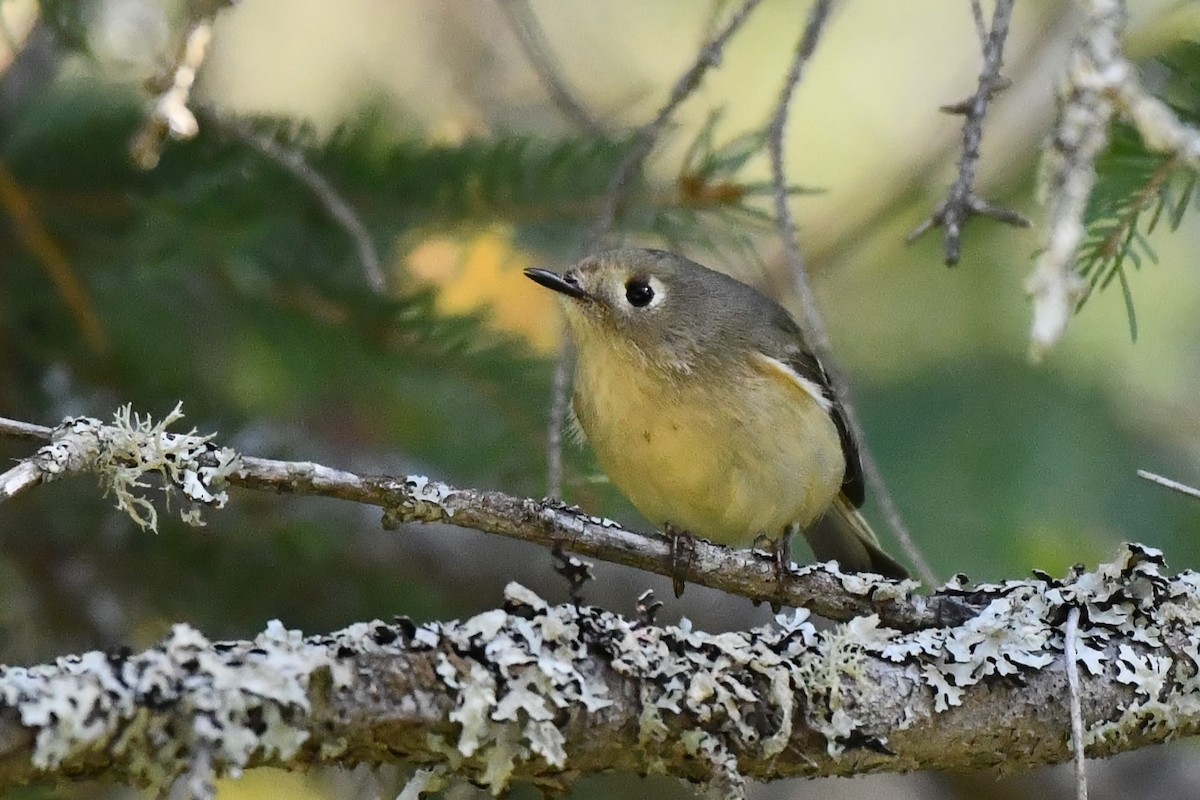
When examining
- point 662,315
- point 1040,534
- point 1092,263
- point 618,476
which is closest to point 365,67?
point 662,315

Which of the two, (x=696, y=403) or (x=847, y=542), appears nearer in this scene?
(x=696, y=403)

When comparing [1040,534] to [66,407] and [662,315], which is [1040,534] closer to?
[662,315]

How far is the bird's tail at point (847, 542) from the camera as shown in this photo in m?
3.52

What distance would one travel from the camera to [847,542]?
3596 millimetres

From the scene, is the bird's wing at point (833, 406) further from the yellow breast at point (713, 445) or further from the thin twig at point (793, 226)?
the thin twig at point (793, 226)

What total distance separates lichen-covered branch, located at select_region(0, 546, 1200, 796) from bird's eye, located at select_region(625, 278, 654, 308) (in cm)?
136

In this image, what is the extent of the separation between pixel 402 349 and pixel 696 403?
0.66 meters

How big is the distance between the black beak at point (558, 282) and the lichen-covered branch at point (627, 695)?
1335 millimetres

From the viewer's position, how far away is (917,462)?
11.3 ft

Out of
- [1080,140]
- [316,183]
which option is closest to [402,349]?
[316,183]

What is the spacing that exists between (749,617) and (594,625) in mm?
2277

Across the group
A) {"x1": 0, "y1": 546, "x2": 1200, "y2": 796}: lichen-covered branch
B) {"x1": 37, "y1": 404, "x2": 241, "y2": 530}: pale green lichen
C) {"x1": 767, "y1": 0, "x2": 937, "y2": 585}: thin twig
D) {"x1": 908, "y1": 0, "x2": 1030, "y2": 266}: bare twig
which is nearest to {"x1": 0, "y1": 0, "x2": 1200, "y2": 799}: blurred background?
{"x1": 767, "y1": 0, "x2": 937, "y2": 585}: thin twig

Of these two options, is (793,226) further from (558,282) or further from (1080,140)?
(1080,140)

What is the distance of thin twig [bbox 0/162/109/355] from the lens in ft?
8.67
